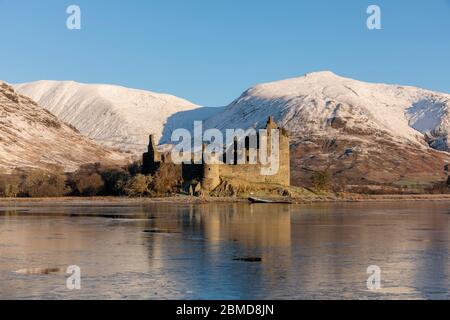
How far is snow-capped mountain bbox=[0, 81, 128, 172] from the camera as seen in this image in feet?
473

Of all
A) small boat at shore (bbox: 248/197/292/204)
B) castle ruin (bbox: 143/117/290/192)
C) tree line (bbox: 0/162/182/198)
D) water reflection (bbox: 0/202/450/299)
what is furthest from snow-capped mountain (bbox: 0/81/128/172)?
water reflection (bbox: 0/202/450/299)

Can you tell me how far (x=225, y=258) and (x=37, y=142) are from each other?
139 m

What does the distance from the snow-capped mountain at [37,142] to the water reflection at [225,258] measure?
9672 cm

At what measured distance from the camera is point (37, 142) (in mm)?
159375

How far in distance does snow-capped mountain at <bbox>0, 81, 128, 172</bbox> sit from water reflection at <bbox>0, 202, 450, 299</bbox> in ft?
317

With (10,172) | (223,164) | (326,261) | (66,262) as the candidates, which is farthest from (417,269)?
(10,172)

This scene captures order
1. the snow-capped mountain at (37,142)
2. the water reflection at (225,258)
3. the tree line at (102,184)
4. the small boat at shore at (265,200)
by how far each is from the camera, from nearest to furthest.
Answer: the water reflection at (225,258), the small boat at shore at (265,200), the tree line at (102,184), the snow-capped mountain at (37,142)

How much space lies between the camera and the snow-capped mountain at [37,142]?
14412cm

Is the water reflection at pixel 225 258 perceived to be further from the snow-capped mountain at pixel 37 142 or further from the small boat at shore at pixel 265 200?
the snow-capped mountain at pixel 37 142

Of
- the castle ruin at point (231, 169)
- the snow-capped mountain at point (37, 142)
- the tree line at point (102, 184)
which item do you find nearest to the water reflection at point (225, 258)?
the castle ruin at point (231, 169)

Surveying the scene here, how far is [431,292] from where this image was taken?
19125 mm

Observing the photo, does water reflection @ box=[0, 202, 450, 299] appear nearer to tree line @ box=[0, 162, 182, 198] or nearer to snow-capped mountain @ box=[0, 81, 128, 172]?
tree line @ box=[0, 162, 182, 198]
